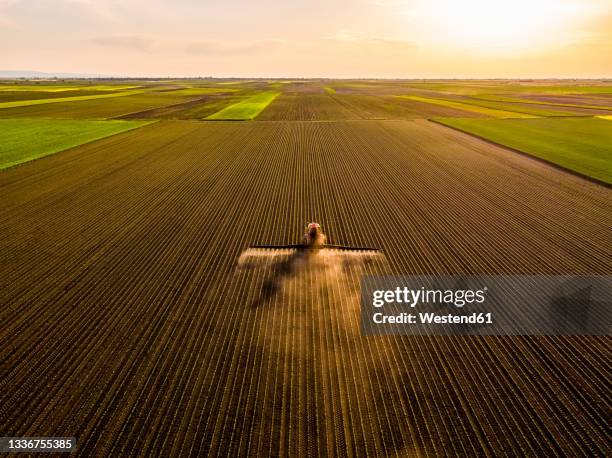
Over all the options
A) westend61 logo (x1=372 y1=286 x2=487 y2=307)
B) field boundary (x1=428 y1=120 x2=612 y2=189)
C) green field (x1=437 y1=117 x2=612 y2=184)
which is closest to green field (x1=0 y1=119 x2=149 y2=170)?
westend61 logo (x1=372 y1=286 x2=487 y2=307)

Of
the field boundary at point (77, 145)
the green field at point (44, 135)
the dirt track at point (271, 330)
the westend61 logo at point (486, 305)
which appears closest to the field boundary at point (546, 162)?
the dirt track at point (271, 330)

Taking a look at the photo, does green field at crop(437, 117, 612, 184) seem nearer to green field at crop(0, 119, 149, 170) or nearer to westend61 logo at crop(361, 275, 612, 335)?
westend61 logo at crop(361, 275, 612, 335)

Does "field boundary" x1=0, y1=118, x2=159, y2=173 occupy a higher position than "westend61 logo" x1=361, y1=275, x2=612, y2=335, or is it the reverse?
"field boundary" x1=0, y1=118, x2=159, y2=173

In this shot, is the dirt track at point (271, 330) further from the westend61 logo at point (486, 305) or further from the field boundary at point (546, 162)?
the field boundary at point (546, 162)

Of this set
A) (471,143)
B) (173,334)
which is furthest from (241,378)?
(471,143)

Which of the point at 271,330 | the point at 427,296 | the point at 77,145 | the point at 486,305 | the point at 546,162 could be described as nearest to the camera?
the point at 271,330

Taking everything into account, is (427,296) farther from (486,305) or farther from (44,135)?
(44,135)

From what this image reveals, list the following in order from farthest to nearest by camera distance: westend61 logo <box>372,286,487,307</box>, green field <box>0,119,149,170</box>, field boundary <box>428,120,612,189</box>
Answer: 1. green field <box>0,119,149,170</box>
2. field boundary <box>428,120,612,189</box>
3. westend61 logo <box>372,286,487,307</box>

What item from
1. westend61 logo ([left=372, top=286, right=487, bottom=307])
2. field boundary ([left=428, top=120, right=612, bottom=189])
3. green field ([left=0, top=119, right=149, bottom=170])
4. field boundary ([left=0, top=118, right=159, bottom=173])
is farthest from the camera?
green field ([left=0, top=119, right=149, bottom=170])

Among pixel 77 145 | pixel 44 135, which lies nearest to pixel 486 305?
pixel 77 145
